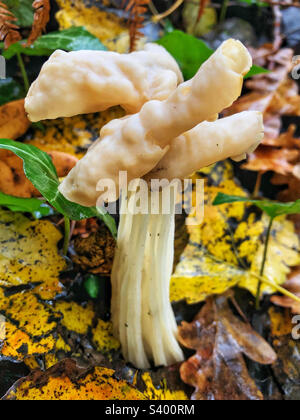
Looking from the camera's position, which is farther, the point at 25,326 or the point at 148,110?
the point at 25,326

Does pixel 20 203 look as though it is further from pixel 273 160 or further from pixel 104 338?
pixel 273 160

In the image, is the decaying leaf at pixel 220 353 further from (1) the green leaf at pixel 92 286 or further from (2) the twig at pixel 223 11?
(2) the twig at pixel 223 11

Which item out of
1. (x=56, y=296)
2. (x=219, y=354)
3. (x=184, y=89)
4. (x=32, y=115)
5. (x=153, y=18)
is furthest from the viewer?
(x=153, y=18)

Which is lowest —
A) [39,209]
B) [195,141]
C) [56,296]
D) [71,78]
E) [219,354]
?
[219,354]

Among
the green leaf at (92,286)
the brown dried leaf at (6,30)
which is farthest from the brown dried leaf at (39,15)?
the green leaf at (92,286)

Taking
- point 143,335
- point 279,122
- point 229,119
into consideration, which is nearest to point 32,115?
point 229,119

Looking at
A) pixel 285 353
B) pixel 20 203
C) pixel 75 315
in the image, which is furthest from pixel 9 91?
pixel 285 353
